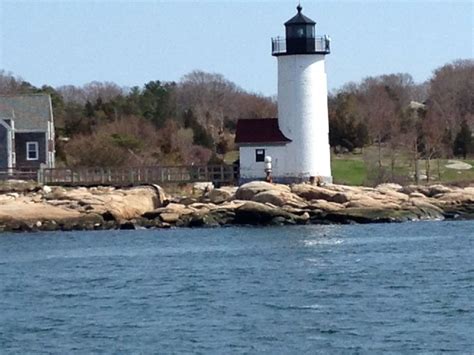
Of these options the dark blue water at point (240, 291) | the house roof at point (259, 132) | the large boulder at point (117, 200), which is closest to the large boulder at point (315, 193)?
the house roof at point (259, 132)

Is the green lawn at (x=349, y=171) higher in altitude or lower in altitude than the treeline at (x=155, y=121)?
lower

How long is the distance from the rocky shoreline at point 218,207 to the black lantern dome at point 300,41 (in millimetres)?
5290

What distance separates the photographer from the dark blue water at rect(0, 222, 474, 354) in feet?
76.8

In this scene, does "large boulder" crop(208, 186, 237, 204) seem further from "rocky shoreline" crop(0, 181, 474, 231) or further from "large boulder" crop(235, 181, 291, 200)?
"large boulder" crop(235, 181, 291, 200)

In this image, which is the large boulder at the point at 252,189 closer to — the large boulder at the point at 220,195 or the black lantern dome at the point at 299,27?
the large boulder at the point at 220,195

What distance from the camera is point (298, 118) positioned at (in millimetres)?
51188

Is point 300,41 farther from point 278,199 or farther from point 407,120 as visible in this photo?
point 407,120

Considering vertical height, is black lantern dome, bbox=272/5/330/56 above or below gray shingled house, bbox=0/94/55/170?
above

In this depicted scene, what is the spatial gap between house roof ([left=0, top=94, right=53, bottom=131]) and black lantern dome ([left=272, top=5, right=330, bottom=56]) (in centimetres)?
1182

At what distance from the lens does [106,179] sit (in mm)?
52031

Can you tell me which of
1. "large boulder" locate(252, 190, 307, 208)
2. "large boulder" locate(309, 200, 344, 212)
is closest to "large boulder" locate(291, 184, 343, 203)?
"large boulder" locate(309, 200, 344, 212)

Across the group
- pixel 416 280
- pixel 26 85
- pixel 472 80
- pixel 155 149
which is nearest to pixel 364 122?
pixel 155 149

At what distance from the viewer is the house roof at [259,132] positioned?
51.5 metres

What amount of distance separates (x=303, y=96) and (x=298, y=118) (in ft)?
2.79
